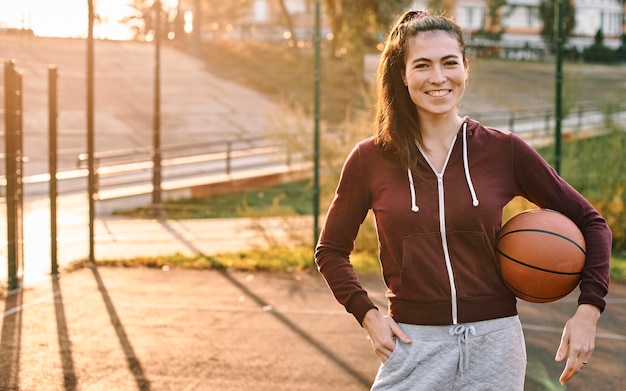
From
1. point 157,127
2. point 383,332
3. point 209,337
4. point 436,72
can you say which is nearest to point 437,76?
point 436,72

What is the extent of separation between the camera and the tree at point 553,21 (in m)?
10.5

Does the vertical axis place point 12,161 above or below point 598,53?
below

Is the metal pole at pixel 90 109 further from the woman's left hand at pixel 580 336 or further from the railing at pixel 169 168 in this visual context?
the woman's left hand at pixel 580 336

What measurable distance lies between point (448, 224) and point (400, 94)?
47 cm

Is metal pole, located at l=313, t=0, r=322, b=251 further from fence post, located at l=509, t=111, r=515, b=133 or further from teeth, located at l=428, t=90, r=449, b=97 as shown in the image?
teeth, located at l=428, t=90, r=449, b=97

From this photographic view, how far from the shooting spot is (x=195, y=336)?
270 inches

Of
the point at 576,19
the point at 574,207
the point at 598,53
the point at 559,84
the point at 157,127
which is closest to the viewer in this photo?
the point at 574,207

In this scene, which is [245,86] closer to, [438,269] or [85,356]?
[85,356]

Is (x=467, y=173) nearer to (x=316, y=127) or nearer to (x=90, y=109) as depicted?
(x=316, y=127)

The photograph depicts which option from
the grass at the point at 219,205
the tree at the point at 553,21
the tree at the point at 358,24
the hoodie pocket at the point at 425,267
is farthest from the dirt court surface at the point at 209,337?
the grass at the point at 219,205

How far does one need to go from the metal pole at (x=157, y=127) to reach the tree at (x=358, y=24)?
109 inches

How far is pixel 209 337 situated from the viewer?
682 centimetres

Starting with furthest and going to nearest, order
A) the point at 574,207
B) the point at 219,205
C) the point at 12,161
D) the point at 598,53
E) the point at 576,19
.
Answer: the point at 219,205 → the point at 576,19 → the point at 598,53 → the point at 12,161 → the point at 574,207

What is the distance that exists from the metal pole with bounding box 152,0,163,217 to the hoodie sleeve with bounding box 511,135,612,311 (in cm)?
1078
